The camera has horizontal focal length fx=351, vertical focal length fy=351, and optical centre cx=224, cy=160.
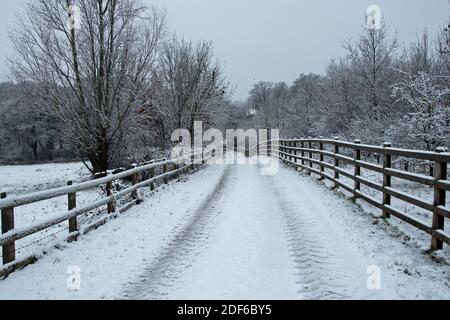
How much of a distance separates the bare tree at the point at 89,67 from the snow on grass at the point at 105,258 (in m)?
4.35

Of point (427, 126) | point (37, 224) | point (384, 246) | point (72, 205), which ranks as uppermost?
point (427, 126)

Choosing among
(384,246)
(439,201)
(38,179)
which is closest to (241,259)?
(384,246)

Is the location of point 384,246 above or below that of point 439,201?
below

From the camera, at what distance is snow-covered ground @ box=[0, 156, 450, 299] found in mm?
4504

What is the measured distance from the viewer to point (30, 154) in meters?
63.3

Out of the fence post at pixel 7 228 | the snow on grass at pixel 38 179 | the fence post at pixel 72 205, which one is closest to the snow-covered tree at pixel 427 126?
the fence post at pixel 72 205

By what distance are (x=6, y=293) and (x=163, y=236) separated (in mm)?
2910

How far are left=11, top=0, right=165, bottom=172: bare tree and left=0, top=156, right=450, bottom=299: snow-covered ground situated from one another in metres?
4.67

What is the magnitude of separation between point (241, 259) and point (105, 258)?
2293 mm

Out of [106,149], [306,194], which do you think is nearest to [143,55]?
[106,149]

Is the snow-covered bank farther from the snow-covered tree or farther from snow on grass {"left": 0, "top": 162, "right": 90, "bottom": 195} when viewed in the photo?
snow on grass {"left": 0, "top": 162, "right": 90, "bottom": 195}

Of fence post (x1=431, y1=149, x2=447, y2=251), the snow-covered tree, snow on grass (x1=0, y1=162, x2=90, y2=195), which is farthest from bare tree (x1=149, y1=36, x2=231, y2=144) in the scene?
fence post (x1=431, y1=149, x2=447, y2=251)

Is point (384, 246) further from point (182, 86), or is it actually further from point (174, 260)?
point (182, 86)

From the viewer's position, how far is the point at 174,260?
5.64 meters
